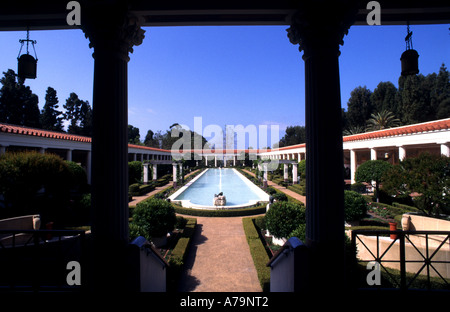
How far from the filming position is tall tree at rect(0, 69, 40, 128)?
27.5 meters

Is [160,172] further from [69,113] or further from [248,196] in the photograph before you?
[69,113]

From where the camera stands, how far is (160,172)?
30344 millimetres

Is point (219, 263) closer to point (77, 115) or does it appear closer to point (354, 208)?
point (354, 208)

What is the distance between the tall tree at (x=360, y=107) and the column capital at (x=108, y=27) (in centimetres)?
4538

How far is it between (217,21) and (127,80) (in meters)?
1.59

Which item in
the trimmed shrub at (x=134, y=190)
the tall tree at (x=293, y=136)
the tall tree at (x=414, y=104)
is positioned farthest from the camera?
the tall tree at (x=293, y=136)

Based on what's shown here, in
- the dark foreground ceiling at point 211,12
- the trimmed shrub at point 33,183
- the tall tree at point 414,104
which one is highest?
the tall tree at point 414,104

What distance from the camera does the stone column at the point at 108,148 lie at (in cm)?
256

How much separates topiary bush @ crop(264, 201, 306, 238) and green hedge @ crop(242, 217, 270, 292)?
2.35ft

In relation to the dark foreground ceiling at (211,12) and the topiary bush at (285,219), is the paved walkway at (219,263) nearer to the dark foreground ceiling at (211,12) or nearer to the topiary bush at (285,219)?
the topiary bush at (285,219)

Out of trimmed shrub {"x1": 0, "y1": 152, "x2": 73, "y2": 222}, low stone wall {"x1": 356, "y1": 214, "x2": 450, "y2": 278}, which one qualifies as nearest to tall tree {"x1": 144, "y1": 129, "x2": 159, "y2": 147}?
trimmed shrub {"x1": 0, "y1": 152, "x2": 73, "y2": 222}

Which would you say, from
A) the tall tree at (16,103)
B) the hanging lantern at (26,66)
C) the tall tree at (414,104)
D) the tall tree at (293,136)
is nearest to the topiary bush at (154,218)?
the hanging lantern at (26,66)

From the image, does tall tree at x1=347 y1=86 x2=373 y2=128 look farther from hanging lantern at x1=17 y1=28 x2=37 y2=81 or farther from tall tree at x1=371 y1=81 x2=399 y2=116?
hanging lantern at x1=17 y1=28 x2=37 y2=81
